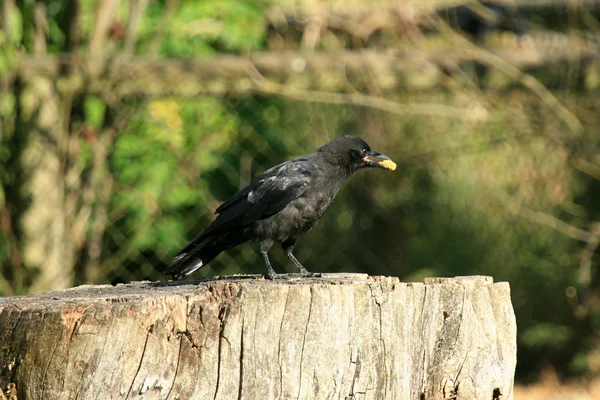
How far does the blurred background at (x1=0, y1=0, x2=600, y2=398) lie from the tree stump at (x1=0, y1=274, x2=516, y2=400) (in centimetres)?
244

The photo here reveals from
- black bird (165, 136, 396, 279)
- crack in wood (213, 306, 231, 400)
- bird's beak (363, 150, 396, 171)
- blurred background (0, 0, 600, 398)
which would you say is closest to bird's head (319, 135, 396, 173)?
bird's beak (363, 150, 396, 171)

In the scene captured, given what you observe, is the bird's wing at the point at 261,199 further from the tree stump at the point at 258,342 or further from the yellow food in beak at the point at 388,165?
the tree stump at the point at 258,342

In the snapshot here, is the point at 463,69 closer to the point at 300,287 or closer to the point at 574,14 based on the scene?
the point at 574,14

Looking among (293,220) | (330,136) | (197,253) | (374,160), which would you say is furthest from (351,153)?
(330,136)

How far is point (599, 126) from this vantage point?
656cm

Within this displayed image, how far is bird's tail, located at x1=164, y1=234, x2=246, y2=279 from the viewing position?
15.2 ft

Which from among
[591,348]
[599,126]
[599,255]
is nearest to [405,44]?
[599,126]

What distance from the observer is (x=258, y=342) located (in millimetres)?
3348

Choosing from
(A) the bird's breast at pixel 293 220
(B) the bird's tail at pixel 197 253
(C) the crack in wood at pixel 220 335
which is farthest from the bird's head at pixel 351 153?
(C) the crack in wood at pixel 220 335

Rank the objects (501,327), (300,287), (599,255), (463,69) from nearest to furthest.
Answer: (300,287), (501,327), (463,69), (599,255)

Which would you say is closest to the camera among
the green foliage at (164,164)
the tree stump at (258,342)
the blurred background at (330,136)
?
the tree stump at (258,342)

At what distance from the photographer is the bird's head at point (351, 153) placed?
17.3 feet

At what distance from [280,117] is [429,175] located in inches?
50.8

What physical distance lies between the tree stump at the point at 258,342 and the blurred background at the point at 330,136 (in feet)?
7.99
